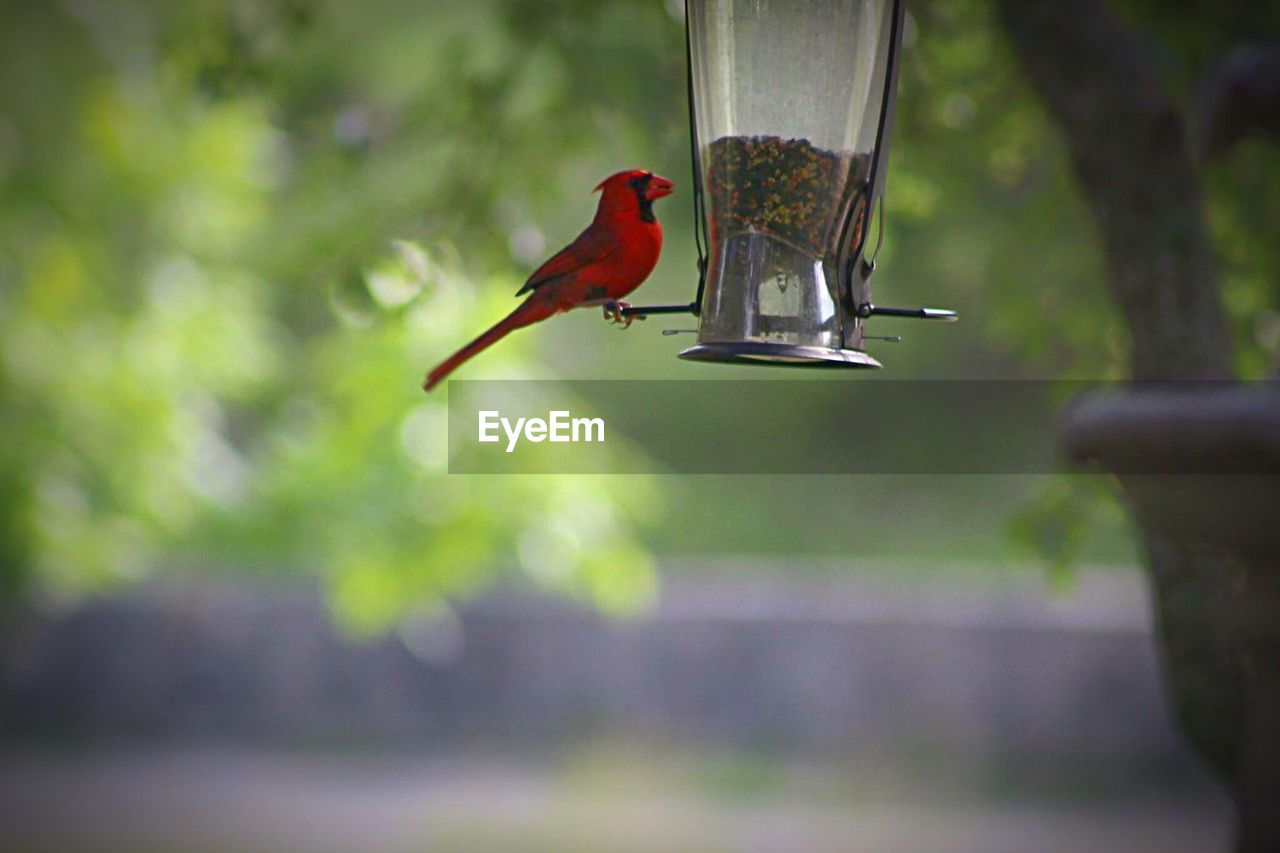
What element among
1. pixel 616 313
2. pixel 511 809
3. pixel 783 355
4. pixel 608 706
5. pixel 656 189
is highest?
pixel 656 189

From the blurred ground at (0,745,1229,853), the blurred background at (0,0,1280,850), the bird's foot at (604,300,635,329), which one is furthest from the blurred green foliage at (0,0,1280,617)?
the blurred ground at (0,745,1229,853)

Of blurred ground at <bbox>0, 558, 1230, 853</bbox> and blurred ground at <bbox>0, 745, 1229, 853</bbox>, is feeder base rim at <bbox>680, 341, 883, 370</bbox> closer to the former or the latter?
blurred ground at <bbox>0, 745, 1229, 853</bbox>

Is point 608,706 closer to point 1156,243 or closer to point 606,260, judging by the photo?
point 1156,243

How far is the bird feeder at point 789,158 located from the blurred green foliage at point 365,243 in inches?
29.8

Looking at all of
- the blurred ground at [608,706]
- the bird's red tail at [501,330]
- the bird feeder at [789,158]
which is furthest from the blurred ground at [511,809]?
the bird's red tail at [501,330]

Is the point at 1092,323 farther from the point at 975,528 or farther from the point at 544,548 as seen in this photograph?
the point at 975,528

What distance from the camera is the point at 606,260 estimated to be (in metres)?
2.14

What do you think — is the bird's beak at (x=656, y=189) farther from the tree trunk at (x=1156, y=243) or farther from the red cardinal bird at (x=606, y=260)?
the tree trunk at (x=1156, y=243)

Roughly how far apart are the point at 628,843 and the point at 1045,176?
10.7 feet

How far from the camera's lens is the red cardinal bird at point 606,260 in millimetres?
2137

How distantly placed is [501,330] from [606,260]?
19cm

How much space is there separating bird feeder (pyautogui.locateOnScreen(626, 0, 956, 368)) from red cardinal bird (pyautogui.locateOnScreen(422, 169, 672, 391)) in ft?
0.26

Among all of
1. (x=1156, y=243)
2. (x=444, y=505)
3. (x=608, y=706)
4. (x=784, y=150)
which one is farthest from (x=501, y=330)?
(x=608, y=706)

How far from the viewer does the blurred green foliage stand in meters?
3.57
